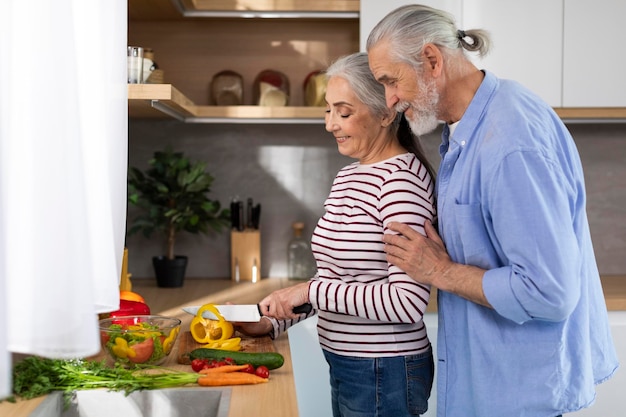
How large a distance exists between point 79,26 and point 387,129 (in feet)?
2.58

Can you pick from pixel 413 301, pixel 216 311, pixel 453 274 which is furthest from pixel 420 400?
pixel 216 311

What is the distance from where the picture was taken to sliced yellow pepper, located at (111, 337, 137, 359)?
1830mm

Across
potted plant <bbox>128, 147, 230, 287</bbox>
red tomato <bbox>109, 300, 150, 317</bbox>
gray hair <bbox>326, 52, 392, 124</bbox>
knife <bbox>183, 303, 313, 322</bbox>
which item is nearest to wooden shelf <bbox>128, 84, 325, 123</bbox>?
potted plant <bbox>128, 147, 230, 287</bbox>

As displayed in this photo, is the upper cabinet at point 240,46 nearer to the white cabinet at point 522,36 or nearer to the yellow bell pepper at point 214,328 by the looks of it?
the white cabinet at point 522,36

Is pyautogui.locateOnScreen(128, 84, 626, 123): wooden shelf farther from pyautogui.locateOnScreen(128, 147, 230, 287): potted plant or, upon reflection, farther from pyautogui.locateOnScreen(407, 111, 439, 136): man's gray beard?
pyautogui.locateOnScreen(407, 111, 439, 136): man's gray beard

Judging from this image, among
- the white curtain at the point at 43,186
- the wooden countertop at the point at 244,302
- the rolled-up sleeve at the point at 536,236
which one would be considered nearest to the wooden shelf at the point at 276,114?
the wooden countertop at the point at 244,302

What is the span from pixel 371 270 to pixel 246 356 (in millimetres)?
333

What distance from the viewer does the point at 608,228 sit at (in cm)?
353

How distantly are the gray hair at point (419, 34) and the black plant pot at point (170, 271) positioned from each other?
1772 millimetres

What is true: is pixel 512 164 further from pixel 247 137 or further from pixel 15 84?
pixel 247 137

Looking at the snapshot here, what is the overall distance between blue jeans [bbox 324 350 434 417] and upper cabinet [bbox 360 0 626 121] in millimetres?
1502

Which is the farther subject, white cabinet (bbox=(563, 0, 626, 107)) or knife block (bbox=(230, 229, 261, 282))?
knife block (bbox=(230, 229, 261, 282))

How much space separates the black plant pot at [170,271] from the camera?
3.24 meters

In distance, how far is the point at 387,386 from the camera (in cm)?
180
